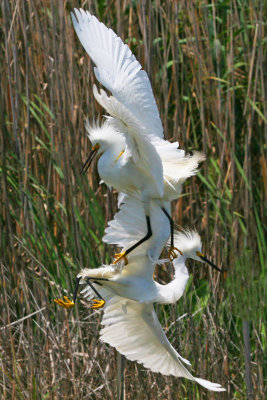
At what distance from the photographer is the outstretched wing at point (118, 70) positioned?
5.93 feet

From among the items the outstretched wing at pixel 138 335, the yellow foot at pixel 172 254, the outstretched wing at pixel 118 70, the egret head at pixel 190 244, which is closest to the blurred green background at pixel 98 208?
the outstretched wing at pixel 138 335

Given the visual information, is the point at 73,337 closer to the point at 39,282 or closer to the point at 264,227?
the point at 39,282

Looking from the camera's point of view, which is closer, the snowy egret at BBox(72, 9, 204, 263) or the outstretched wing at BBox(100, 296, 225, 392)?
the snowy egret at BBox(72, 9, 204, 263)

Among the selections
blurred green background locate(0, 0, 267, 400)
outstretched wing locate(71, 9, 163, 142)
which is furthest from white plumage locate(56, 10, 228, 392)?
blurred green background locate(0, 0, 267, 400)

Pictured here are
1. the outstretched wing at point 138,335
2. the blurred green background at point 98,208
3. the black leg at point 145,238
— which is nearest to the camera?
the black leg at point 145,238

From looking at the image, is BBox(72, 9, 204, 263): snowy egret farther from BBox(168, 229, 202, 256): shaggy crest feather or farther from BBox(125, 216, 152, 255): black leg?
BBox(168, 229, 202, 256): shaggy crest feather

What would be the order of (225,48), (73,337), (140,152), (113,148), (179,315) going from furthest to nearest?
(225,48) < (179,315) < (73,337) < (113,148) < (140,152)

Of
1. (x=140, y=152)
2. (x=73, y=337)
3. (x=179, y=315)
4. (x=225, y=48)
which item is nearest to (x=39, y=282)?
(x=73, y=337)

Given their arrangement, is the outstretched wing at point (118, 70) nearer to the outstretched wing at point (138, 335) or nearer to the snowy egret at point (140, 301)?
the snowy egret at point (140, 301)

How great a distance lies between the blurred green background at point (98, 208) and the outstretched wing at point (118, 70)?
70cm

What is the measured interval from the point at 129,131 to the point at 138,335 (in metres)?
0.73

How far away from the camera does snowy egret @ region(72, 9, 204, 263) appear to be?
1.81m

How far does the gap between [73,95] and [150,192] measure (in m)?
0.87

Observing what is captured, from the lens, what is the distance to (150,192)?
2055 mm
